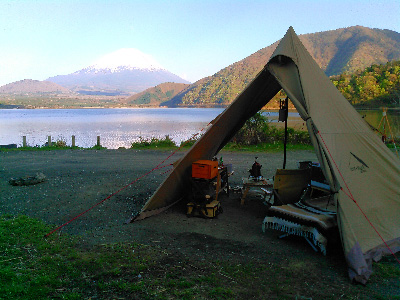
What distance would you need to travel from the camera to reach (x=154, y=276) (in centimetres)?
384

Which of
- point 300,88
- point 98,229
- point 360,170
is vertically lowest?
point 98,229

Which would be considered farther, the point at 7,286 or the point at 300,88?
the point at 300,88

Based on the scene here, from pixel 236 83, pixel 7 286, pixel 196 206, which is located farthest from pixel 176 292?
pixel 236 83

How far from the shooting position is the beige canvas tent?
14.3ft

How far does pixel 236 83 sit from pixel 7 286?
100999mm

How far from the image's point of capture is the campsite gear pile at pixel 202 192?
607 cm

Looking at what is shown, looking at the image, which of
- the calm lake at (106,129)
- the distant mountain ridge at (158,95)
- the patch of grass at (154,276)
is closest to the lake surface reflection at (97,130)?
the calm lake at (106,129)

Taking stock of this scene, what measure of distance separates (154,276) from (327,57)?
A: 128 metres

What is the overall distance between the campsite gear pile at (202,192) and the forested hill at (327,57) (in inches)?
3290

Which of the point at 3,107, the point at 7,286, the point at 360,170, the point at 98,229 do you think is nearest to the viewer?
the point at 7,286

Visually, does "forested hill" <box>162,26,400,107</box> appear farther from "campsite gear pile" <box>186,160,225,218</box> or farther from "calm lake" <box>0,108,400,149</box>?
"campsite gear pile" <box>186,160,225,218</box>

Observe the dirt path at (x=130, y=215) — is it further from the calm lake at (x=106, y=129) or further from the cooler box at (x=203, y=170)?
the calm lake at (x=106, y=129)

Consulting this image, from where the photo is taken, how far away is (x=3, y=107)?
153 metres

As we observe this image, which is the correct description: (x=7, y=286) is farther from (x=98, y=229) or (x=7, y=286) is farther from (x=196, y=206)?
(x=196, y=206)
